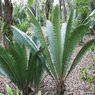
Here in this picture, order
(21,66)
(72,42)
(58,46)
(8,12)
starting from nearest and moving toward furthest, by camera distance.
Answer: (21,66) → (72,42) → (58,46) → (8,12)

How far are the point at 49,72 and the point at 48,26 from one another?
77cm

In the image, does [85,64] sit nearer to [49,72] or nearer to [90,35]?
[49,72]

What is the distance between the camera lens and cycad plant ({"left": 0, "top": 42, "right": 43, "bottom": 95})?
157 inches

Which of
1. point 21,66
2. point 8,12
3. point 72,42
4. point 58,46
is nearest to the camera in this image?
point 21,66

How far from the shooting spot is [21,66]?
13.6 ft

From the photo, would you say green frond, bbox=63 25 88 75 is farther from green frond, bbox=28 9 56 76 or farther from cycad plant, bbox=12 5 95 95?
green frond, bbox=28 9 56 76

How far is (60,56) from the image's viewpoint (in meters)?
4.39

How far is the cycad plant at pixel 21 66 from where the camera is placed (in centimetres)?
400

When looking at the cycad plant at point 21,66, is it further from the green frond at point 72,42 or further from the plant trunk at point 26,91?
the green frond at point 72,42

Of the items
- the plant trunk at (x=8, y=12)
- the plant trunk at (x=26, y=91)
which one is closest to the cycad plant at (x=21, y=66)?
the plant trunk at (x=26, y=91)

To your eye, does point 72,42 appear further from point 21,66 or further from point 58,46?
point 21,66

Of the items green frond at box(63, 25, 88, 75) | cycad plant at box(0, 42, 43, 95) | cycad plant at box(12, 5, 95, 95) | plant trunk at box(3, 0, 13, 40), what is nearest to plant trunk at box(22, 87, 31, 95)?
cycad plant at box(0, 42, 43, 95)

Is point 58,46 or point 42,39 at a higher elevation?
point 42,39

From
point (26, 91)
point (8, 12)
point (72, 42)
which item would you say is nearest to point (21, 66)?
point (26, 91)
